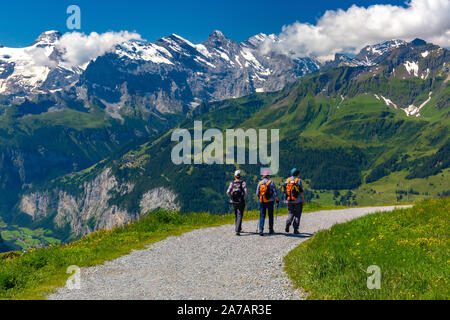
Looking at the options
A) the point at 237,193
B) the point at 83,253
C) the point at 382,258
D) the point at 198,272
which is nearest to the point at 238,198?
the point at 237,193

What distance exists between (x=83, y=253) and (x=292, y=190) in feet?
41.1

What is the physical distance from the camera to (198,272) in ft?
48.3

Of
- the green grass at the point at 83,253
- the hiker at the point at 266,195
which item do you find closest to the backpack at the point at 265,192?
the hiker at the point at 266,195

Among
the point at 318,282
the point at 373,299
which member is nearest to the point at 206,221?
the point at 318,282

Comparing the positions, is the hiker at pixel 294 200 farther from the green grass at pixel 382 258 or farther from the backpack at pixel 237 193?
the green grass at pixel 382 258

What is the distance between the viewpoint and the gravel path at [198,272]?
1195cm

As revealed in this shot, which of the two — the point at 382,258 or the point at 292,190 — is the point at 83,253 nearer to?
the point at 292,190

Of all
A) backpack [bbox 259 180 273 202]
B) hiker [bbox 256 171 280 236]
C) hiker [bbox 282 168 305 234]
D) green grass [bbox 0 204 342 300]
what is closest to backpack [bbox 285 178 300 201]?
hiker [bbox 282 168 305 234]

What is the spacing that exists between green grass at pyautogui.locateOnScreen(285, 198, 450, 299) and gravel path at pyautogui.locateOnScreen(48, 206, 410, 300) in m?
1.02

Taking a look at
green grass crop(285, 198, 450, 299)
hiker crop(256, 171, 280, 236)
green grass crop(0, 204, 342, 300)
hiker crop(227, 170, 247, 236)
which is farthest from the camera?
hiker crop(227, 170, 247, 236)

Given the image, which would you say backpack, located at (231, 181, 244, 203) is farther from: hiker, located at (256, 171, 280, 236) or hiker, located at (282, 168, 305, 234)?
hiker, located at (282, 168, 305, 234)

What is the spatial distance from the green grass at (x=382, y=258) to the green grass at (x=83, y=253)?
8.68 meters

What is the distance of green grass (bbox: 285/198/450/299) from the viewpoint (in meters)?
10.5
